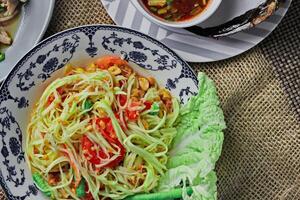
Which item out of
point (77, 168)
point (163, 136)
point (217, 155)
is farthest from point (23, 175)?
point (217, 155)

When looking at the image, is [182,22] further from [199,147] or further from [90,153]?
[90,153]

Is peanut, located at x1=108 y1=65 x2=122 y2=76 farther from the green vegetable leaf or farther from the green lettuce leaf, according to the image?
the green vegetable leaf

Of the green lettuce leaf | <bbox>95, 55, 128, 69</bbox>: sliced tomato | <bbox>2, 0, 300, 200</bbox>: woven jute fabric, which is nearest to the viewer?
the green lettuce leaf

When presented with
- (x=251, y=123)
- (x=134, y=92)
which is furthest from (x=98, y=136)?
(x=251, y=123)

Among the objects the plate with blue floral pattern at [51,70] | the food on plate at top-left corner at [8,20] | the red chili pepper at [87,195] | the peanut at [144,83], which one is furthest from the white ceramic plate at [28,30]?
the red chili pepper at [87,195]

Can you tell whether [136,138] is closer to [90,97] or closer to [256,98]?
[90,97]

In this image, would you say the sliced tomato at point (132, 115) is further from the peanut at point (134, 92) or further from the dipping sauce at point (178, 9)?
the dipping sauce at point (178, 9)

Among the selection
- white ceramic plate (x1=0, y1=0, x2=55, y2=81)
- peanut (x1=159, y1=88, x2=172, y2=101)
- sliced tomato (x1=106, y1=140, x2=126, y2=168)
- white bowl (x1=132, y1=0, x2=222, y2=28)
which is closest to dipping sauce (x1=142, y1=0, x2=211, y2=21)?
white bowl (x1=132, y1=0, x2=222, y2=28)
